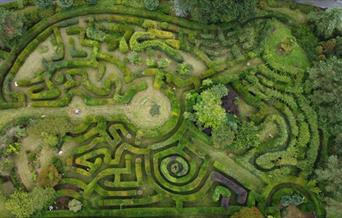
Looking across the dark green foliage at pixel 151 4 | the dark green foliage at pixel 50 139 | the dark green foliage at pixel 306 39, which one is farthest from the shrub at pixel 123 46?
the dark green foliage at pixel 306 39

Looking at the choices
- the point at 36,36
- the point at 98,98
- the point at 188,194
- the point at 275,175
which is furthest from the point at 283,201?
the point at 36,36

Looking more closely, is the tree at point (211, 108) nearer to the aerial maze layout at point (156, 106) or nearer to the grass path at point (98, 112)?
the aerial maze layout at point (156, 106)

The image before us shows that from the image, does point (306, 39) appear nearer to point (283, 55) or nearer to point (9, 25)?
point (283, 55)

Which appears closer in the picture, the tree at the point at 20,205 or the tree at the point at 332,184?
the tree at the point at 332,184

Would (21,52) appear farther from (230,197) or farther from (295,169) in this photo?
(295,169)

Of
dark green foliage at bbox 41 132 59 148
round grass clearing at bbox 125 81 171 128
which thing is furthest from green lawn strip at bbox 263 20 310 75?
dark green foliage at bbox 41 132 59 148

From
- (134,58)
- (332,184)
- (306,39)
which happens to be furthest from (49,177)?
(306,39)
